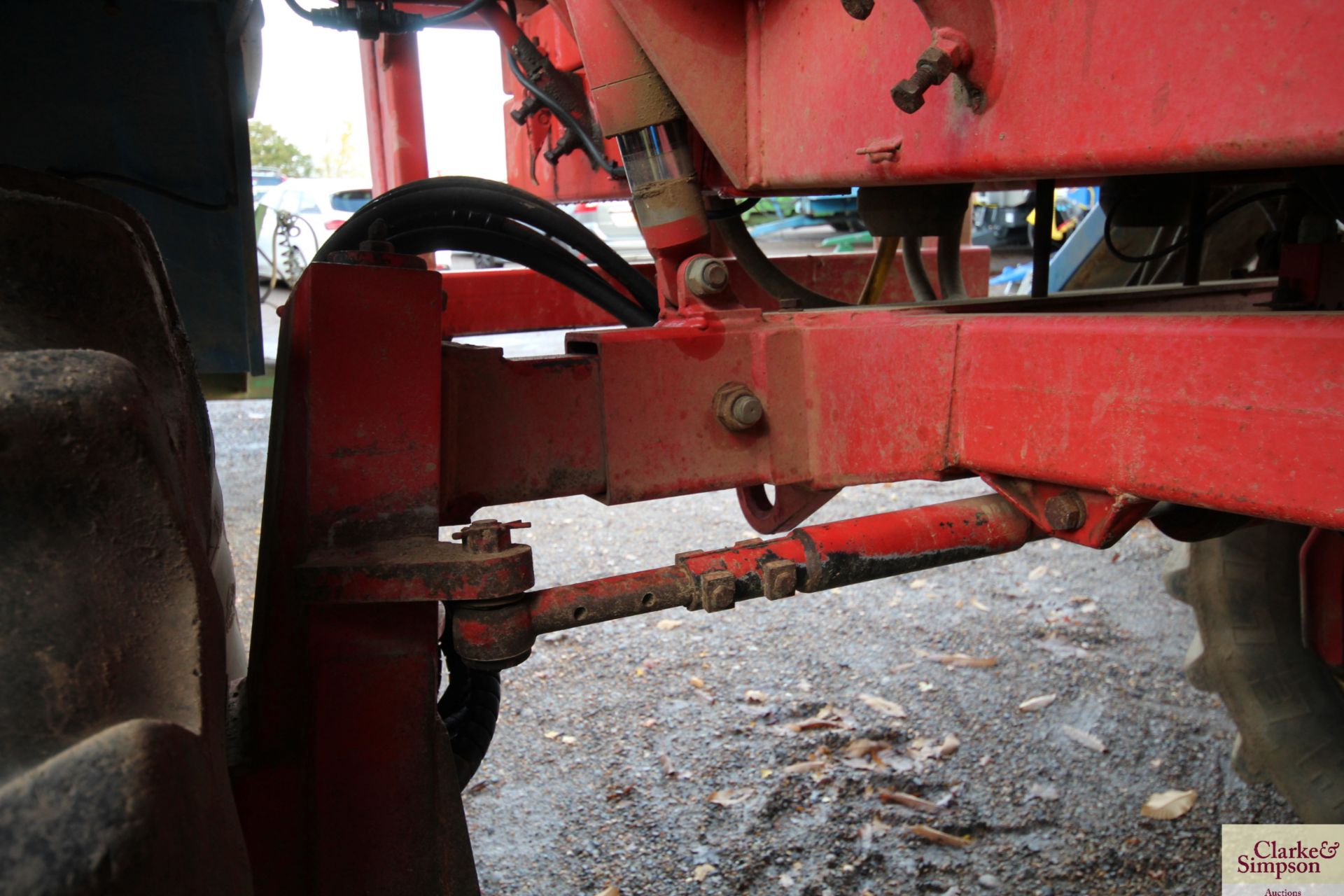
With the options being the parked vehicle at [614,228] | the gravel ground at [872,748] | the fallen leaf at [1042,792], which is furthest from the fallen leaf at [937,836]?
the parked vehicle at [614,228]

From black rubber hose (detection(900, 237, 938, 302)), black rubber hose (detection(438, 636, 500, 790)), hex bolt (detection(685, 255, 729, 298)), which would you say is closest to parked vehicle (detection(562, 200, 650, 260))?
black rubber hose (detection(900, 237, 938, 302))

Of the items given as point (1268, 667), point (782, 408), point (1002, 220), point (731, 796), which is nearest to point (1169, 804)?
point (1268, 667)

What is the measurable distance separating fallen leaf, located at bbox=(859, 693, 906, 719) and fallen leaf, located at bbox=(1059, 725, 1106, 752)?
43 centimetres

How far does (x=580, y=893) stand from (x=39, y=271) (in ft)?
5.69

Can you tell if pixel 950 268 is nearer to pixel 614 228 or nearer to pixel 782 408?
pixel 782 408

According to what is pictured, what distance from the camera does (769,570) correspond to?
127 cm

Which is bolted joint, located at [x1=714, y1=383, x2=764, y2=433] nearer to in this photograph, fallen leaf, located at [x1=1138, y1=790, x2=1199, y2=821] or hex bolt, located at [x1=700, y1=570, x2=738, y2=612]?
hex bolt, located at [x1=700, y1=570, x2=738, y2=612]

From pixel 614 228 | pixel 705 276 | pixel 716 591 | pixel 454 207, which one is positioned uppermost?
pixel 614 228

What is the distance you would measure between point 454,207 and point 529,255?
17 cm

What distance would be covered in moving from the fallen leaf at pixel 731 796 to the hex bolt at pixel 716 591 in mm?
1397

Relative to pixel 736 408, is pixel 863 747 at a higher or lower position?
lower

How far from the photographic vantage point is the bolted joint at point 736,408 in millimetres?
1393

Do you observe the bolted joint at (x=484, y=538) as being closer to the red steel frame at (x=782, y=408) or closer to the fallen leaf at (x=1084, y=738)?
the red steel frame at (x=782, y=408)

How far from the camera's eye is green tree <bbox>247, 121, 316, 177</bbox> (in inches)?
1107
